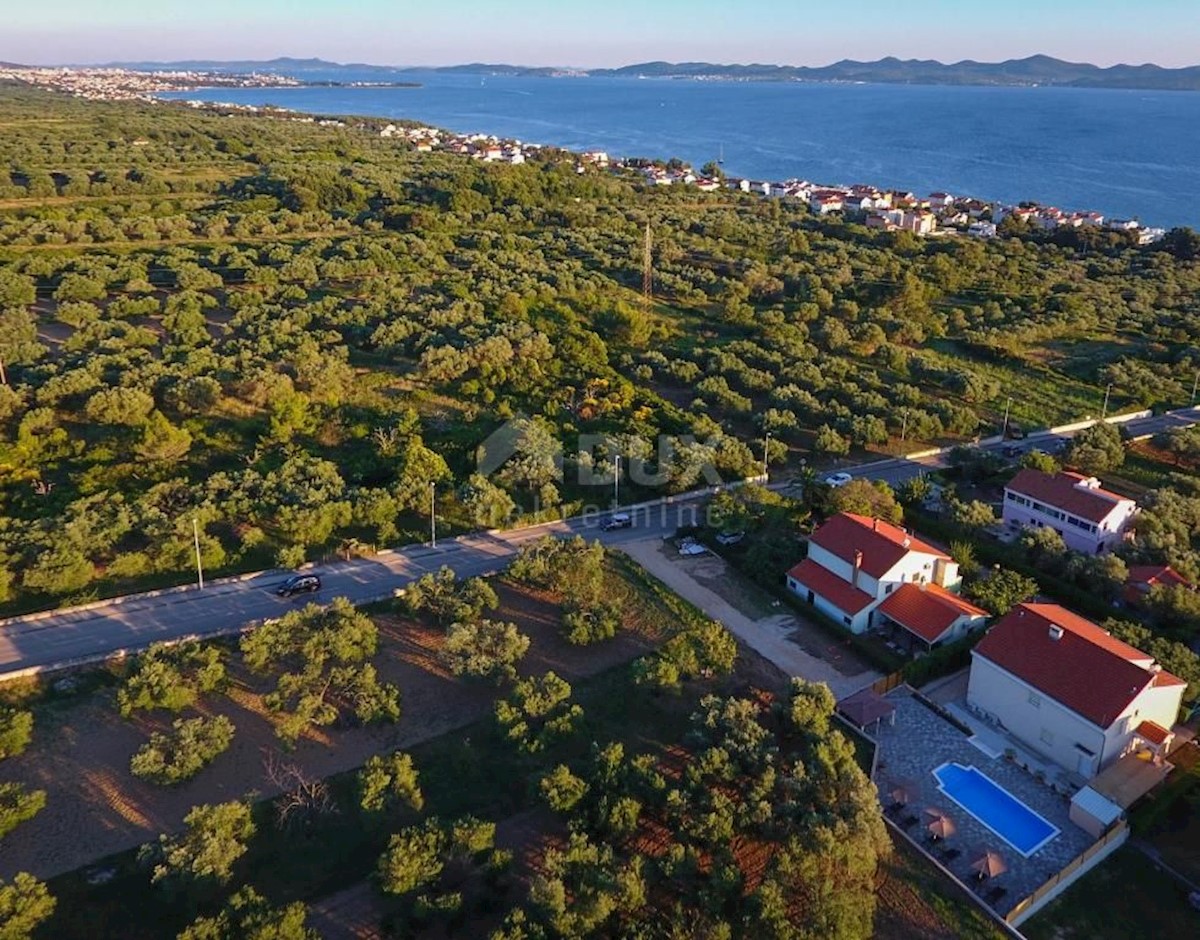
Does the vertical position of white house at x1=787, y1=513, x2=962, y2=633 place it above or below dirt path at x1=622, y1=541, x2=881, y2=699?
above

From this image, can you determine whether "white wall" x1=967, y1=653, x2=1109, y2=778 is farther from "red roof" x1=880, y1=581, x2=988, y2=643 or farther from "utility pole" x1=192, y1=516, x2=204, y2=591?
"utility pole" x1=192, y1=516, x2=204, y2=591

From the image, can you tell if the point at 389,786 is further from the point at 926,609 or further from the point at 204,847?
the point at 926,609

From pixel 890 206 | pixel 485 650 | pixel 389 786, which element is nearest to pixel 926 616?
pixel 485 650

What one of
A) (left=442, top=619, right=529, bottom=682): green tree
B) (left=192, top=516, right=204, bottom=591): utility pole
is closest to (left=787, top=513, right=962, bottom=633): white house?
(left=442, top=619, right=529, bottom=682): green tree

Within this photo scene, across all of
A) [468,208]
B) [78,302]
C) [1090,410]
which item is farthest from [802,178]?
[78,302]

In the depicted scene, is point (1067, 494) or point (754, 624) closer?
point (754, 624)

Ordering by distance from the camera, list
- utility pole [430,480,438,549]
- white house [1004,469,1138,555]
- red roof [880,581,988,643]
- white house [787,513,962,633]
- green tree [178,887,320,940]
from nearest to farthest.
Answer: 1. green tree [178,887,320,940]
2. red roof [880,581,988,643]
3. white house [787,513,962,633]
4. white house [1004,469,1138,555]
5. utility pole [430,480,438,549]

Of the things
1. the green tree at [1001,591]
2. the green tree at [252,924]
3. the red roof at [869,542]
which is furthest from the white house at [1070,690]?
the green tree at [252,924]

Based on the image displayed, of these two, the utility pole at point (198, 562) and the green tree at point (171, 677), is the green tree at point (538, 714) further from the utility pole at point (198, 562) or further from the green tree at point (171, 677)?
the utility pole at point (198, 562)
